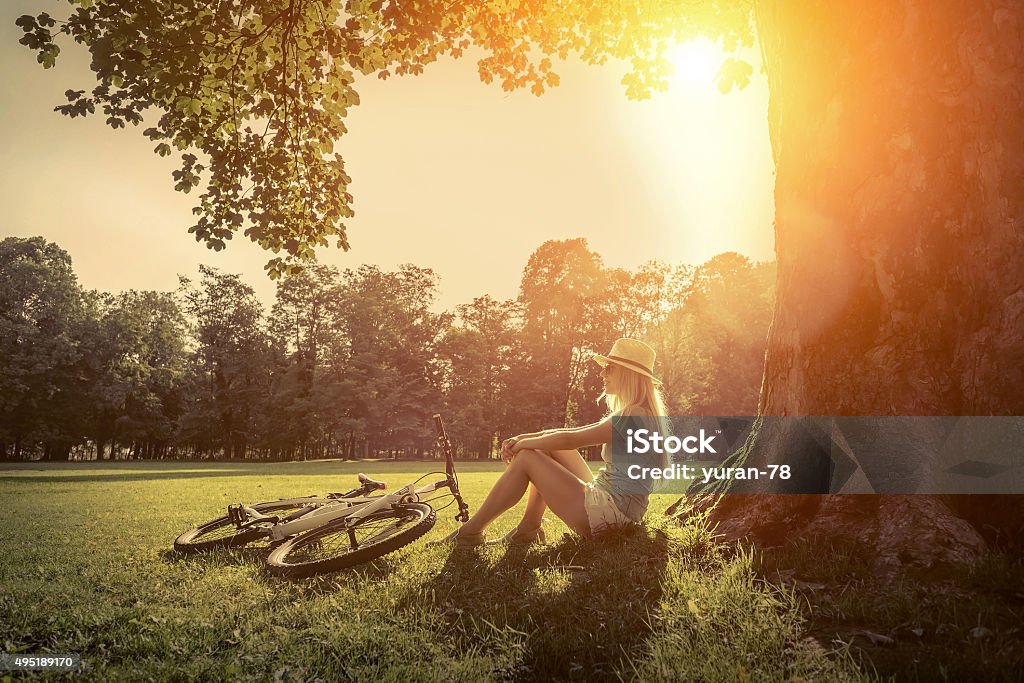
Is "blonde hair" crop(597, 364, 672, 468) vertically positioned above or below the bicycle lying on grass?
above

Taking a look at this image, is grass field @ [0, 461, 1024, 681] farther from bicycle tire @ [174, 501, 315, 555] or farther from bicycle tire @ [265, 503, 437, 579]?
bicycle tire @ [174, 501, 315, 555]

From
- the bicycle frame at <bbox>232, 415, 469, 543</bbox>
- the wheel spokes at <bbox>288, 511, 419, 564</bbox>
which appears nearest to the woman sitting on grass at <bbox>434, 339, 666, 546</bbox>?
the wheel spokes at <bbox>288, 511, 419, 564</bbox>

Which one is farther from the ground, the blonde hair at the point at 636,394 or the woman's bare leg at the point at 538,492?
the blonde hair at the point at 636,394

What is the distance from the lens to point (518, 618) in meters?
3.91

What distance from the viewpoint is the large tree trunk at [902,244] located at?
14.3 ft

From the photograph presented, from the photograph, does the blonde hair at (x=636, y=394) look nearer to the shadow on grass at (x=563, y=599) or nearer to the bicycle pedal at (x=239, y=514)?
the shadow on grass at (x=563, y=599)

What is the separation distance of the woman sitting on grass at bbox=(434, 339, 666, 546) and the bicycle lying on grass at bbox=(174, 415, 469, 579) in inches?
31.1

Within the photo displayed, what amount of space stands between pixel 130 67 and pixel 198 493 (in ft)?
35.2

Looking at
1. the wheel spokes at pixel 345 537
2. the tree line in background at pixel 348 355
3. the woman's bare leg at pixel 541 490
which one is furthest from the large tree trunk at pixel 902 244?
the tree line in background at pixel 348 355

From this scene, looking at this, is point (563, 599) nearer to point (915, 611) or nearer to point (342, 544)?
point (915, 611)

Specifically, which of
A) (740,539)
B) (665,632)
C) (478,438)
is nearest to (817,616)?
(665,632)

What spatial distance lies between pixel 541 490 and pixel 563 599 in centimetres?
198

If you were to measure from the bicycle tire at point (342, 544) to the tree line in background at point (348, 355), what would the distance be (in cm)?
4261

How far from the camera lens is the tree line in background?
48781 mm
